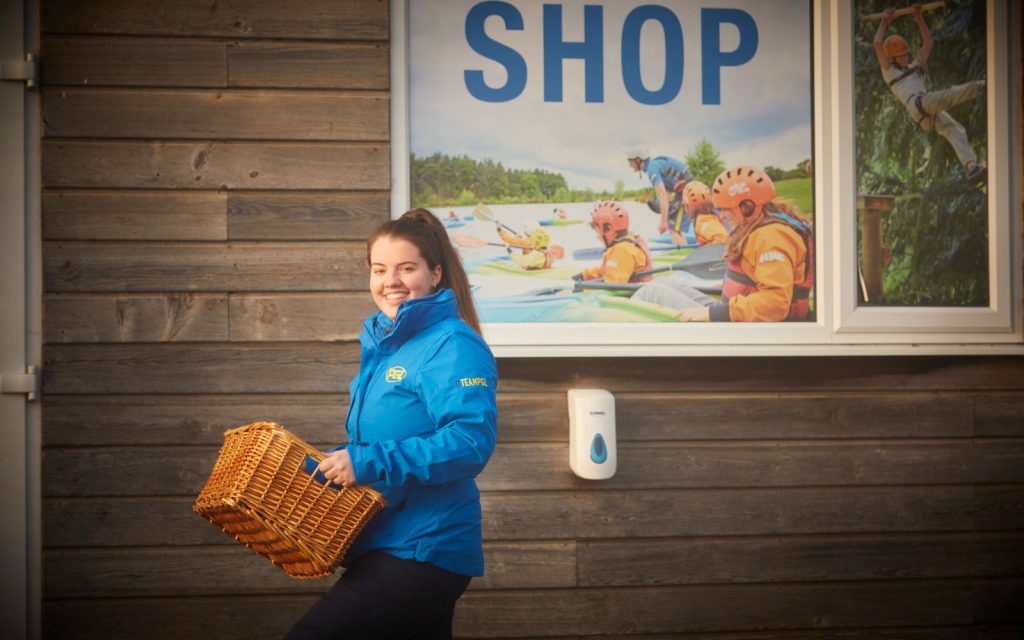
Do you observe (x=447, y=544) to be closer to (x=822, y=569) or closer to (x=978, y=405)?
(x=822, y=569)

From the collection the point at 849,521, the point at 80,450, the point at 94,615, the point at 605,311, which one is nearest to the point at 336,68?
the point at 605,311

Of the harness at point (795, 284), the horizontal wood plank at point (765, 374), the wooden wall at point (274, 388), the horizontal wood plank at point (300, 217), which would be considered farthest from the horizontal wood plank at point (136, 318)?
the harness at point (795, 284)

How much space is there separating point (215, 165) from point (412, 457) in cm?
181

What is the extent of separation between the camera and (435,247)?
224cm

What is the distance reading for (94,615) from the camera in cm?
313

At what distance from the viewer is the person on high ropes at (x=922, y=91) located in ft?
11.1

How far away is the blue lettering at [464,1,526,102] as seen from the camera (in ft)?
10.6

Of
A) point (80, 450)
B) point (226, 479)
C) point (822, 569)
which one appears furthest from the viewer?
point (822, 569)

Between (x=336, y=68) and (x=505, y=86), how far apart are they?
0.65m

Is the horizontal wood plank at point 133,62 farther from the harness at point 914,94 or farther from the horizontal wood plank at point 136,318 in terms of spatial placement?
the harness at point 914,94

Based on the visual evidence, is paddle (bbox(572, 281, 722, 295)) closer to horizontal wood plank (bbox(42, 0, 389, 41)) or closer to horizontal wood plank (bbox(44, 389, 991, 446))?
horizontal wood plank (bbox(44, 389, 991, 446))

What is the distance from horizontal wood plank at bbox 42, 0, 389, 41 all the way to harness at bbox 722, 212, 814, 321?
5.40 feet

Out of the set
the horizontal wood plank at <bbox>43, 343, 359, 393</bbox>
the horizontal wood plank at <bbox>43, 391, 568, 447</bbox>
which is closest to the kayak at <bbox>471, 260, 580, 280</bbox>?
the horizontal wood plank at <bbox>43, 343, 359, 393</bbox>

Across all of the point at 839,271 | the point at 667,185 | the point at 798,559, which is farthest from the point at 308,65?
the point at 798,559
